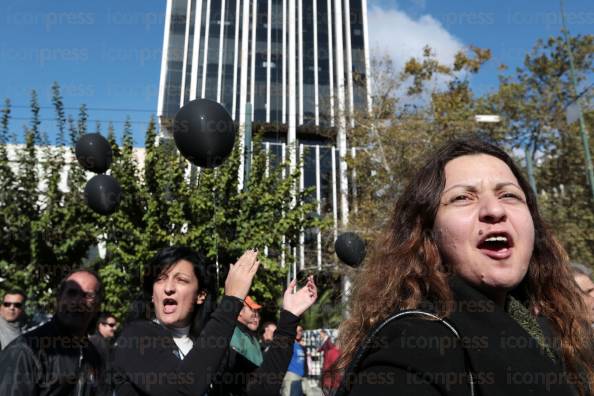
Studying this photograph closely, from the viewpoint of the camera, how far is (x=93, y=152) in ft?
23.3

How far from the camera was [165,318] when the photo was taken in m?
2.55

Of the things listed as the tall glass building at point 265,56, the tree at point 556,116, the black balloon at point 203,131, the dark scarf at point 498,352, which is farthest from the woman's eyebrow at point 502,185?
the tall glass building at point 265,56

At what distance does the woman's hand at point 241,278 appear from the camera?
2416mm

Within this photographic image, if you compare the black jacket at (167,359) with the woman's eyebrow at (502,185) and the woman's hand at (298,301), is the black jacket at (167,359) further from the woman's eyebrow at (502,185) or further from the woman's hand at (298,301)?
the woman's eyebrow at (502,185)

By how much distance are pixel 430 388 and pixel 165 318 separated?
1.82 meters

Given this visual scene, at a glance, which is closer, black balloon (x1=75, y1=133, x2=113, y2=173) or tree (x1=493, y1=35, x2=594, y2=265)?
black balloon (x1=75, y1=133, x2=113, y2=173)

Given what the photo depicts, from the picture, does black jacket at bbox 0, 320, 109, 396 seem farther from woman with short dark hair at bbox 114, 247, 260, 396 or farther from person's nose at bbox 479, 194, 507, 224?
person's nose at bbox 479, 194, 507, 224

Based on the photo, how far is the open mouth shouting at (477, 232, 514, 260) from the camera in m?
1.28

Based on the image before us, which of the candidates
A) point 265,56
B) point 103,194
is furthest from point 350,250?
point 265,56

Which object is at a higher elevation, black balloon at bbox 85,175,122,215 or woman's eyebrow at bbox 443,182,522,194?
black balloon at bbox 85,175,122,215

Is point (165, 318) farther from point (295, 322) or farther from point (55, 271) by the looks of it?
point (55, 271)

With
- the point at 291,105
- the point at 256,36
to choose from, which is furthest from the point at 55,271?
the point at 256,36

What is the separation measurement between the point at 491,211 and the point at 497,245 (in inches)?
3.6

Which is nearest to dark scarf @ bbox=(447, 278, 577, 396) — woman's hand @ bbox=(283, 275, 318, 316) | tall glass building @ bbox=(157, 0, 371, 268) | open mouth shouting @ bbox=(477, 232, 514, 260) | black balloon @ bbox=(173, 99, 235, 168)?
open mouth shouting @ bbox=(477, 232, 514, 260)
